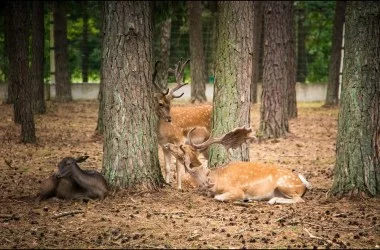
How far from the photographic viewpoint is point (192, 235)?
5.58m

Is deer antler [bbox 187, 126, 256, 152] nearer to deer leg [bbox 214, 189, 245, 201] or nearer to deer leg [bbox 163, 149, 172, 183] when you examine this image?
deer leg [bbox 214, 189, 245, 201]

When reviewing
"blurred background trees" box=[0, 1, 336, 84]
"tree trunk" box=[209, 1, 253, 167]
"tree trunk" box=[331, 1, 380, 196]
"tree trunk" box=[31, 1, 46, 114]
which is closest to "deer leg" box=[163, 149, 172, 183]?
"tree trunk" box=[209, 1, 253, 167]

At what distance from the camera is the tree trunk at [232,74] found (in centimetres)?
805

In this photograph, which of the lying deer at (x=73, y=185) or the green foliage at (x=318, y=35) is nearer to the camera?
the lying deer at (x=73, y=185)

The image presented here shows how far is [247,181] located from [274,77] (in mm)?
5593

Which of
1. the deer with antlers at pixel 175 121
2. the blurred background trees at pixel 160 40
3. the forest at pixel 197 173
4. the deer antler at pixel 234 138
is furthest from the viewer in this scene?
the blurred background trees at pixel 160 40

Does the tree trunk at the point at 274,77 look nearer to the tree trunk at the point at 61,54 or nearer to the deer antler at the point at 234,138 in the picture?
the deer antler at the point at 234,138

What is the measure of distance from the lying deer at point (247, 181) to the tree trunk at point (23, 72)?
471 centimetres

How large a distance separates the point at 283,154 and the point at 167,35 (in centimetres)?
1196

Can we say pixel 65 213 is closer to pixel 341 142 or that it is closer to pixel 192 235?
pixel 192 235

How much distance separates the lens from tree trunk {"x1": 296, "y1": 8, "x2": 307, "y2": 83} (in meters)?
24.5

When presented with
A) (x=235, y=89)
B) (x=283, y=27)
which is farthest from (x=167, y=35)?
(x=235, y=89)

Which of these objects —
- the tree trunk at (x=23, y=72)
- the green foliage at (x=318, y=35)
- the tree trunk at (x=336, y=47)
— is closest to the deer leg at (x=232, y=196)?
the tree trunk at (x=23, y=72)

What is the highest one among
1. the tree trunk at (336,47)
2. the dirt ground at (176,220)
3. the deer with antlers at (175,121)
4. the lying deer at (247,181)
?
the tree trunk at (336,47)
